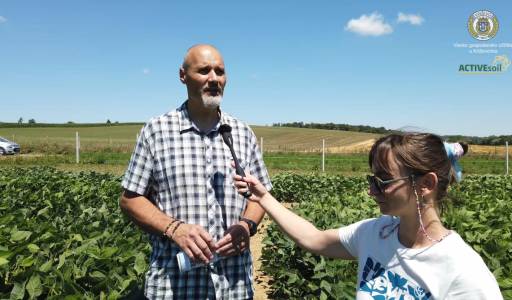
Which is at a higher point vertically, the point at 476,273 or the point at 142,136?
the point at 142,136

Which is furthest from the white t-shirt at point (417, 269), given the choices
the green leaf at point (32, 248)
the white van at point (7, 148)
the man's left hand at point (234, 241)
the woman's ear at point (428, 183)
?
the white van at point (7, 148)

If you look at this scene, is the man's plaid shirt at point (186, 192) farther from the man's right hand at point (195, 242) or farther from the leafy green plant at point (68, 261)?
the leafy green plant at point (68, 261)

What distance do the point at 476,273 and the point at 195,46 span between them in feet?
5.73

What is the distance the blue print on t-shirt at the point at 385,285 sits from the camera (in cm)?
177

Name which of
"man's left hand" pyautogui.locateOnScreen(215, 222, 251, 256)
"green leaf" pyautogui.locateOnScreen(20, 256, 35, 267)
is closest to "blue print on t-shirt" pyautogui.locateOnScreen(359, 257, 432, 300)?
"man's left hand" pyautogui.locateOnScreen(215, 222, 251, 256)

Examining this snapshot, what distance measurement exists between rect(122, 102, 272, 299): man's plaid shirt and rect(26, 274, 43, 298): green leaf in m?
0.57

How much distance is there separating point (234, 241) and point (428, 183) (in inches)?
41.6

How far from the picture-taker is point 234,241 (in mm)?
2373

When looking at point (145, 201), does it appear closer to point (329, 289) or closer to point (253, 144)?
point (253, 144)

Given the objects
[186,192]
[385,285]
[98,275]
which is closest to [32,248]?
[98,275]

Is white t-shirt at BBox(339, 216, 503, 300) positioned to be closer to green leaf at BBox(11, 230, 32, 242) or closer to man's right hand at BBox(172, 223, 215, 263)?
man's right hand at BBox(172, 223, 215, 263)

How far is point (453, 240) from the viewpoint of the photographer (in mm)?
1734

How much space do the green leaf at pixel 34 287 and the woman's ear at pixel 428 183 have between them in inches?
79.2

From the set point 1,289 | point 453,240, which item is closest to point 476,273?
point 453,240
